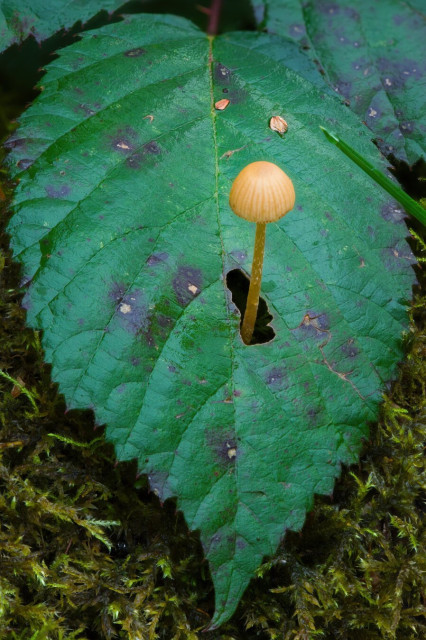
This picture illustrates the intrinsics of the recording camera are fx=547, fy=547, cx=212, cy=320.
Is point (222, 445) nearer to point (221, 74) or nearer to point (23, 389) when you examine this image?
point (23, 389)

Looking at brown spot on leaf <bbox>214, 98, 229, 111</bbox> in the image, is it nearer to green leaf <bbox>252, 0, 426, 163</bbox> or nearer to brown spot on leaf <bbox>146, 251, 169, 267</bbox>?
green leaf <bbox>252, 0, 426, 163</bbox>

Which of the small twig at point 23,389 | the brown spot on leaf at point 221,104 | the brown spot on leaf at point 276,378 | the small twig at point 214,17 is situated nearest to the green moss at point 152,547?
the small twig at point 23,389

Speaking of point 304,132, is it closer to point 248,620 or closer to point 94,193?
point 94,193

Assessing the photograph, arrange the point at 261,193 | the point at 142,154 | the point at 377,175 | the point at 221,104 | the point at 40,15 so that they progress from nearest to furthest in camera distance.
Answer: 1. the point at 261,193
2. the point at 377,175
3. the point at 142,154
4. the point at 221,104
5. the point at 40,15

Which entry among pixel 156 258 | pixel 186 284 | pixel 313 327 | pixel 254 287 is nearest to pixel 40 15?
pixel 156 258

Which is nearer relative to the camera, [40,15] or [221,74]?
[221,74]

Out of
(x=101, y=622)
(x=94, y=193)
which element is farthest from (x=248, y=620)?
(x=94, y=193)
